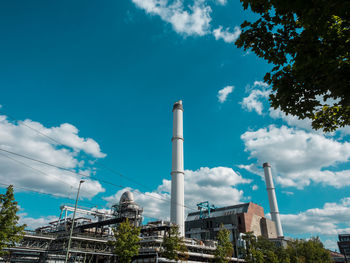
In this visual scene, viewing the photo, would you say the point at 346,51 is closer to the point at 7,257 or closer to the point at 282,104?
the point at 282,104

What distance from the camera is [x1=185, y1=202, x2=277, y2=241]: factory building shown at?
81.4m

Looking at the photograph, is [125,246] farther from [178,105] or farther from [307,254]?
[307,254]

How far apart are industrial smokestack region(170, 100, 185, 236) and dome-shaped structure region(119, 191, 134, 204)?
11.3 m

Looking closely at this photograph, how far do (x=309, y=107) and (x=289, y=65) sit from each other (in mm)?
1858

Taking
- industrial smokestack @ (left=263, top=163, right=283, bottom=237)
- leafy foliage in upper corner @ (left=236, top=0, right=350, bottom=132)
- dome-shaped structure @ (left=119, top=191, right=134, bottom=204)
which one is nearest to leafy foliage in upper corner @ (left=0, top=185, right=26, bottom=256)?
leafy foliage in upper corner @ (left=236, top=0, right=350, bottom=132)

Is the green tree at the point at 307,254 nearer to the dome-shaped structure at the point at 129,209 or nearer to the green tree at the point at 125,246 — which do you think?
the dome-shaped structure at the point at 129,209

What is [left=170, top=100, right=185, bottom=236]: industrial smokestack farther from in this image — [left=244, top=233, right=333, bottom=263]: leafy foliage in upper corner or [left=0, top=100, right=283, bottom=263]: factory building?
[left=244, top=233, right=333, bottom=263]: leafy foliage in upper corner

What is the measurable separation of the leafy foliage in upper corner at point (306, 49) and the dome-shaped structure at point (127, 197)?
56.9 metres

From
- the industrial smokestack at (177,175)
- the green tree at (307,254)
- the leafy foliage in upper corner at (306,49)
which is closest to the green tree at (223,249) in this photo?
the industrial smokestack at (177,175)

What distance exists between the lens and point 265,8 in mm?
8180

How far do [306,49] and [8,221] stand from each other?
3231 cm

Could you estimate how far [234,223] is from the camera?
82188 mm

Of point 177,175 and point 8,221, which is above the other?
point 177,175

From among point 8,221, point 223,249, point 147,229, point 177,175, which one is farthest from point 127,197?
point 8,221
